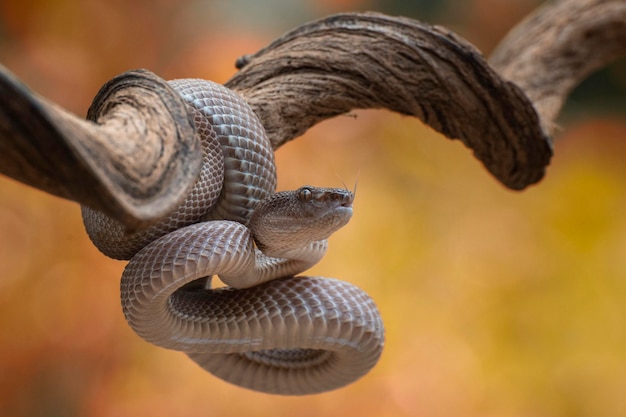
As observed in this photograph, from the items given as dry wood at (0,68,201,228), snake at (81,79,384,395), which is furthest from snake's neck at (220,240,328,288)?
dry wood at (0,68,201,228)

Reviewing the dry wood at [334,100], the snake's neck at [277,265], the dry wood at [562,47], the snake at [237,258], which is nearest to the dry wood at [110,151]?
the dry wood at [334,100]

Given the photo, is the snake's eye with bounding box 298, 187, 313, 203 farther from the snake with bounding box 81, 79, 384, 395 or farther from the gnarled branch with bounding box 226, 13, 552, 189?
the gnarled branch with bounding box 226, 13, 552, 189

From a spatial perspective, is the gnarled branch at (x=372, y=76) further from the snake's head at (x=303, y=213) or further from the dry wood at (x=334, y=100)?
the snake's head at (x=303, y=213)

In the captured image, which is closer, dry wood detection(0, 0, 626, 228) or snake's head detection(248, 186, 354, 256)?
dry wood detection(0, 0, 626, 228)

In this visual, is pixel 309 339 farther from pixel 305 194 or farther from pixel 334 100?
pixel 334 100

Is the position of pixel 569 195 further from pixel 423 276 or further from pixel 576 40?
pixel 576 40

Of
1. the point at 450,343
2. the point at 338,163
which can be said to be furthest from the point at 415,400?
the point at 338,163

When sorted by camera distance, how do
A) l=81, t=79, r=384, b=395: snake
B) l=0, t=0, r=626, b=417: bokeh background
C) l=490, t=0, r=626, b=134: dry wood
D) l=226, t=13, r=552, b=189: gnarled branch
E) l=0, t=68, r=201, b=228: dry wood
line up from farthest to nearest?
l=0, t=0, r=626, b=417: bokeh background
l=490, t=0, r=626, b=134: dry wood
l=226, t=13, r=552, b=189: gnarled branch
l=81, t=79, r=384, b=395: snake
l=0, t=68, r=201, b=228: dry wood
